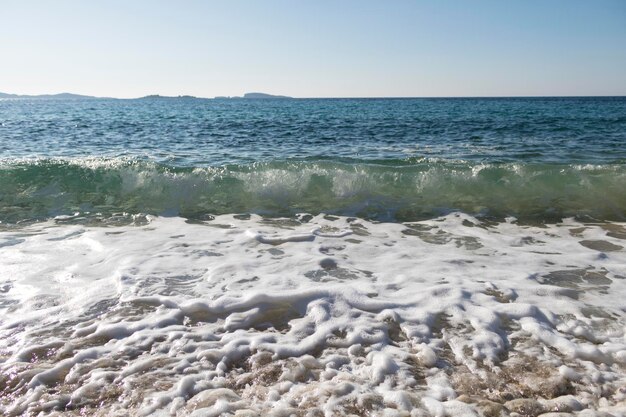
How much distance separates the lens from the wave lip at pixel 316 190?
7.50 m

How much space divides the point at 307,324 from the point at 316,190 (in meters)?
5.48

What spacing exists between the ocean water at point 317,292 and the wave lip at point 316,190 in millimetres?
59

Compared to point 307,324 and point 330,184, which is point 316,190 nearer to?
point 330,184

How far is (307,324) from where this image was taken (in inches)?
138

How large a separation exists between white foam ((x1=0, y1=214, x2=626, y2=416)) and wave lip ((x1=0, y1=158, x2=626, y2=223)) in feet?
5.83

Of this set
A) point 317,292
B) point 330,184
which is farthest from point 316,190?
point 317,292

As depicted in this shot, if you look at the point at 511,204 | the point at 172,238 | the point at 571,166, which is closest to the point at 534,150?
→ the point at 571,166

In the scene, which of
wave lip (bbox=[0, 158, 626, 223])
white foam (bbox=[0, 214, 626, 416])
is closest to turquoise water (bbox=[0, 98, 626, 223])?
wave lip (bbox=[0, 158, 626, 223])

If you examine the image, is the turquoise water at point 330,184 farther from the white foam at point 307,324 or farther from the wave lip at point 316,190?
the white foam at point 307,324

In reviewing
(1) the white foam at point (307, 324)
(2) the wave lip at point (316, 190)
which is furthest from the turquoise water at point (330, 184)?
(1) the white foam at point (307, 324)

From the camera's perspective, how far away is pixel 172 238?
5.81m

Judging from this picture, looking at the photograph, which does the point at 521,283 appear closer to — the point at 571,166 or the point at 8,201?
the point at 571,166

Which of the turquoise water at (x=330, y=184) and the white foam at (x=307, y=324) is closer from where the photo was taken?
the white foam at (x=307, y=324)

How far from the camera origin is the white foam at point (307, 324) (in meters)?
2.61
